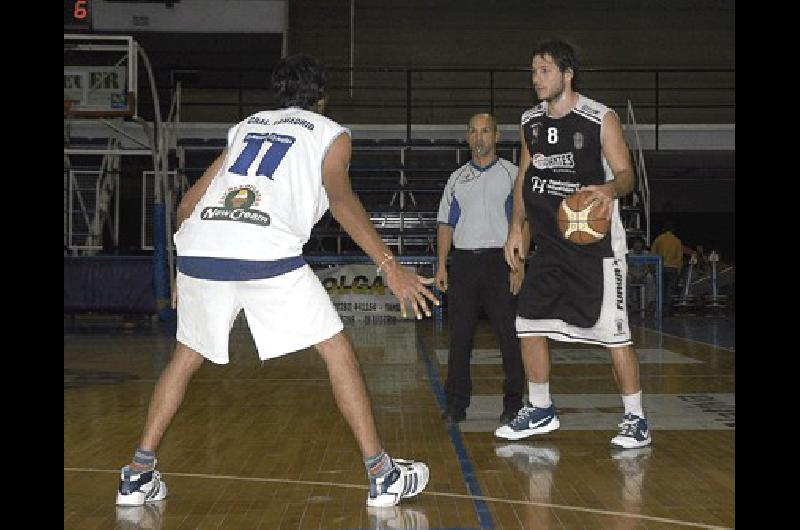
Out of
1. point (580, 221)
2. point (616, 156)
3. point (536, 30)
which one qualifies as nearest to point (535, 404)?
point (580, 221)

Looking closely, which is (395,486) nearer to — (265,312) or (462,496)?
(462,496)

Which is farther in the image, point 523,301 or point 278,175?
point 523,301

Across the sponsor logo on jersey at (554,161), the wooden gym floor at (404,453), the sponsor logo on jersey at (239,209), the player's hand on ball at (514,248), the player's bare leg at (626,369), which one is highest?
the sponsor logo on jersey at (554,161)

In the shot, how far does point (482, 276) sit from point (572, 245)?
2.89 feet

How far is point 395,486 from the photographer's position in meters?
4.30

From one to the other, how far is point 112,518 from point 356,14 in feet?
A: 63.3

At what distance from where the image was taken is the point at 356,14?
74.1 ft

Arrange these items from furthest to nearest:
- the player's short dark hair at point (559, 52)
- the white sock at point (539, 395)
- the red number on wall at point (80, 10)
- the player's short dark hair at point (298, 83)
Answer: the red number on wall at point (80, 10) < the white sock at point (539, 395) < the player's short dark hair at point (559, 52) < the player's short dark hair at point (298, 83)

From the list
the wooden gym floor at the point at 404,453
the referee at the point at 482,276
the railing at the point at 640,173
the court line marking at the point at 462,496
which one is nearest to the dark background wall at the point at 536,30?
the railing at the point at 640,173

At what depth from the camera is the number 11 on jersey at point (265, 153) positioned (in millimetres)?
4242

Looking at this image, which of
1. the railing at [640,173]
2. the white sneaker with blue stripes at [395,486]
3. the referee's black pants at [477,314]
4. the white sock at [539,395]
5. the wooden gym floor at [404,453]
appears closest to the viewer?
the wooden gym floor at [404,453]

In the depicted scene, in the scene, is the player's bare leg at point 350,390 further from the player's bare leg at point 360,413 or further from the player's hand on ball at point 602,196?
the player's hand on ball at point 602,196
